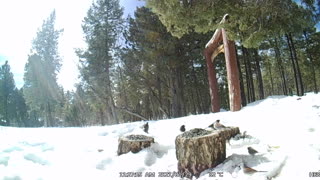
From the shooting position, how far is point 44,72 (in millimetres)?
31141

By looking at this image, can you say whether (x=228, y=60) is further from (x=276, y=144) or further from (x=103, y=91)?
(x=103, y=91)

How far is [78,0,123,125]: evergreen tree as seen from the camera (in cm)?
2270

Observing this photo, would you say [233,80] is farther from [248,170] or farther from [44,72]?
[44,72]

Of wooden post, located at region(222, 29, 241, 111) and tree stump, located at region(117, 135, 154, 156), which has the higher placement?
wooden post, located at region(222, 29, 241, 111)

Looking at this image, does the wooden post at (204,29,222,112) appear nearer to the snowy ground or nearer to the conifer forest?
the conifer forest

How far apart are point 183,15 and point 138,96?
2062 cm

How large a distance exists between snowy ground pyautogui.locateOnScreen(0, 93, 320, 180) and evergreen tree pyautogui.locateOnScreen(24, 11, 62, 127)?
26.7 meters

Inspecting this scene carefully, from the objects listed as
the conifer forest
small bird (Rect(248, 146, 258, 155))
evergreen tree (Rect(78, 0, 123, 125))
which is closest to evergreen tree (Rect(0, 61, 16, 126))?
the conifer forest

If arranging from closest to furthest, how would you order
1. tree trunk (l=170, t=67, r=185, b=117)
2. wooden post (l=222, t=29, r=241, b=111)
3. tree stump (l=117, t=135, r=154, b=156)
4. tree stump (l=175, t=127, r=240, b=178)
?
tree stump (l=175, t=127, r=240, b=178) < tree stump (l=117, t=135, r=154, b=156) < wooden post (l=222, t=29, r=241, b=111) < tree trunk (l=170, t=67, r=185, b=117)

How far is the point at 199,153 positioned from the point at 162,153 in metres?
1.31

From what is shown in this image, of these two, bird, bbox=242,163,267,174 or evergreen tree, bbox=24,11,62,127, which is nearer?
bird, bbox=242,163,267,174

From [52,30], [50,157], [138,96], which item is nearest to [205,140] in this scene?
[50,157]

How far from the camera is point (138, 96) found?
27219 mm

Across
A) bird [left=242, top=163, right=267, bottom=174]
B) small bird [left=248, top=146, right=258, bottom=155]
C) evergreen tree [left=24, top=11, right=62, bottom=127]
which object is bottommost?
bird [left=242, top=163, right=267, bottom=174]
